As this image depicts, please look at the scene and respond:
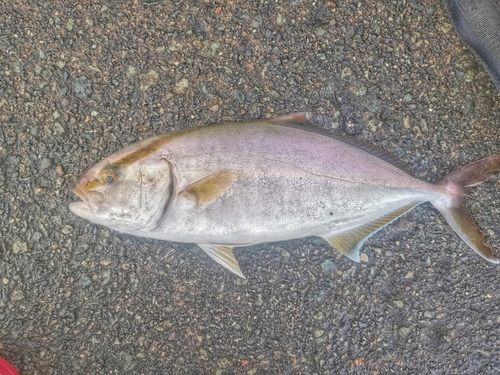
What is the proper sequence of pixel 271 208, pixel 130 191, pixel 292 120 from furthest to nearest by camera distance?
pixel 292 120, pixel 271 208, pixel 130 191

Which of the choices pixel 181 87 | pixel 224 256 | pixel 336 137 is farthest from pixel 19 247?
pixel 336 137

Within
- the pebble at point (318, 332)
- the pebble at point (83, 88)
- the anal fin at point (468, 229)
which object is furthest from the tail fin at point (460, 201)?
the pebble at point (83, 88)

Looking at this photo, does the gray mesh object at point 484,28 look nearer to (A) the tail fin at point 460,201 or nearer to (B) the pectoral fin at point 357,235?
(A) the tail fin at point 460,201

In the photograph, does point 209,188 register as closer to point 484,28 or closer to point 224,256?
point 224,256

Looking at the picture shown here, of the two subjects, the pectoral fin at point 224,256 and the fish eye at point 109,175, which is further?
the pectoral fin at point 224,256

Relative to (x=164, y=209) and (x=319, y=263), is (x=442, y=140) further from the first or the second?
(x=164, y=209)

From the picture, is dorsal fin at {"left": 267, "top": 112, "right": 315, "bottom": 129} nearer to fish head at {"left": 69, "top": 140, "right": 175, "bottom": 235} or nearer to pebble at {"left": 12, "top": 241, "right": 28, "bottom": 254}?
fish head at {"left": 69, "top": 140, "right": 175, "bottom": 235}

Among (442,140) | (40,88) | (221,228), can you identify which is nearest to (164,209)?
(221,228)
